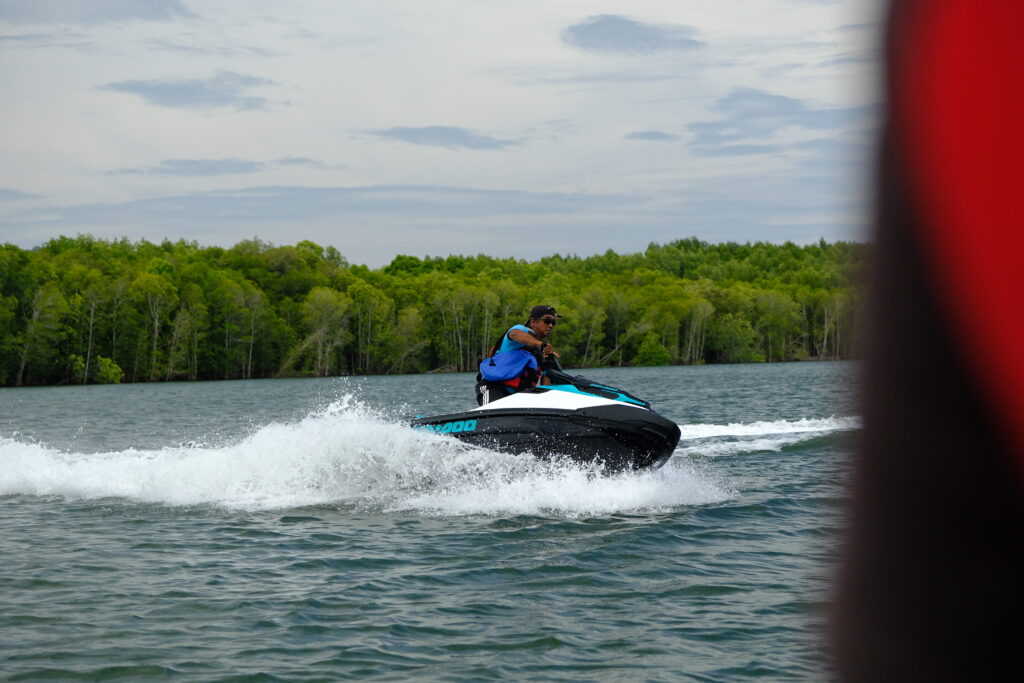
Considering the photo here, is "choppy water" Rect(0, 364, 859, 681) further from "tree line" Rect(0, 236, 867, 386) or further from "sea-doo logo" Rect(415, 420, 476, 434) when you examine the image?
"tree line" Rect(0, 236, 867, 386)

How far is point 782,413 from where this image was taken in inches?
1149

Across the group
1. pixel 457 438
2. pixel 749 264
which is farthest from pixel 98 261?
pixel 457 438

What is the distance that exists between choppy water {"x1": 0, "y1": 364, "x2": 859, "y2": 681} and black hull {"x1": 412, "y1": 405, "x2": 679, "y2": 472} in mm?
212

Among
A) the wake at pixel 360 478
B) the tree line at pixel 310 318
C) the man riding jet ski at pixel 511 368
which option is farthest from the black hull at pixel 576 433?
the tree line at pixel 310 318

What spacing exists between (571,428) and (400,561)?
3010mm

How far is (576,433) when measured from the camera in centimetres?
1138

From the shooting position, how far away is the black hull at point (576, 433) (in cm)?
1137

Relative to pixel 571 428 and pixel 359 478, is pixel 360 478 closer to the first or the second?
pixel 359 478

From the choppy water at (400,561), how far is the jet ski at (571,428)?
0.22 metres

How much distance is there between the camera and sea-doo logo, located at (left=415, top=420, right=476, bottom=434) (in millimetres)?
11617

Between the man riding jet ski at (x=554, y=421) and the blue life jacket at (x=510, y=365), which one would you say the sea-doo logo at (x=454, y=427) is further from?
→ the blue life jacket at (x=510, y=365)

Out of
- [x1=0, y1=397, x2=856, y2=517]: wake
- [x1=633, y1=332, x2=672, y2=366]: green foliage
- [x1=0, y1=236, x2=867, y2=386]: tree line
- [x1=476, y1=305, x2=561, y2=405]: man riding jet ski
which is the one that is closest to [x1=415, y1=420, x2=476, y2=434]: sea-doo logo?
[x1=0, y1=397, x2=856, y2=517]: wake

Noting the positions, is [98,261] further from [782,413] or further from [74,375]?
[782,413]

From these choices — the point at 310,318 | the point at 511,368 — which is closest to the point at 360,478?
the point at 511,368
